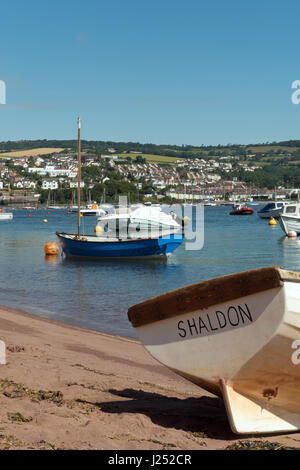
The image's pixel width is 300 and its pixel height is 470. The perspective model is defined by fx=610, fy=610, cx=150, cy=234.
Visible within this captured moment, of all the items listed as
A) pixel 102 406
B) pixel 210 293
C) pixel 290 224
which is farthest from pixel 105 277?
pixel 290 224

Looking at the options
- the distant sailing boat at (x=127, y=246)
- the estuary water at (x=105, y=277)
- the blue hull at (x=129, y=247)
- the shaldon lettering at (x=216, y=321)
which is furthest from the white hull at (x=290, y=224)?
the shaldon lettering at (x=216, y=321)

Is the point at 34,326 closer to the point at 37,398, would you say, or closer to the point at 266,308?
the point at 37,398

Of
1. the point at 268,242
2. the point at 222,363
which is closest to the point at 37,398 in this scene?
the point at 222,363

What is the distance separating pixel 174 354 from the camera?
23.3ft

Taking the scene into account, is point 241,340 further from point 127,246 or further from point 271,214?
point 271,214

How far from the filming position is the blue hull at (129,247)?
118 feet

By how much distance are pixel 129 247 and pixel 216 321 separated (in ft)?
96.7

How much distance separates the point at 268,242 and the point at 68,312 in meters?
35.4

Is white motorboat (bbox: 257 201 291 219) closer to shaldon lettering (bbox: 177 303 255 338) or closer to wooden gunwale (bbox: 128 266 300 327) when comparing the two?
wooden gunwale (bbox: 128 266 300 327)

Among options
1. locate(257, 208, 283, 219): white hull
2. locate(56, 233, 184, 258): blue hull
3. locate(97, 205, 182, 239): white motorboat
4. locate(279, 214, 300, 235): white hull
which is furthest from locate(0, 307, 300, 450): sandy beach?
locate(257, 208, 283, 219): white hull

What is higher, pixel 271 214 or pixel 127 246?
pixel 127 246

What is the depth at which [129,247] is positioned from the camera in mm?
36031

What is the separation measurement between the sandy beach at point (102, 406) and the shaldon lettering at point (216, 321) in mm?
1111

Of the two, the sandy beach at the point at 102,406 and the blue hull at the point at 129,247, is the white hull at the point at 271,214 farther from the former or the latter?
the sandy beach at the point at 102,406
